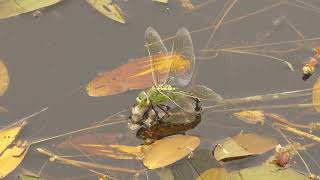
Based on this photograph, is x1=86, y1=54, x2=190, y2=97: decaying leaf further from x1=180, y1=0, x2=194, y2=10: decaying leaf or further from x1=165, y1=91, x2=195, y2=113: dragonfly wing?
x1=180, y1=0, x2=194, y2=10: decaying leaf

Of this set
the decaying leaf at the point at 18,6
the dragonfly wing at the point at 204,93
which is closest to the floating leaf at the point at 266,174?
the dragonfly wing at the point at 204,93

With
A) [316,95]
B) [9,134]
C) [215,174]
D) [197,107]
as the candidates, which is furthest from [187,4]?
[9,134]

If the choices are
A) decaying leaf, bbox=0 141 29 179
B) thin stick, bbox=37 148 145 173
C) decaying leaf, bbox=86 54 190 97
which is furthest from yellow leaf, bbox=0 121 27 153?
decaying leaf, bbox=86 54 190 97

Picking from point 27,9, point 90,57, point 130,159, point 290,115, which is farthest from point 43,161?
Result: point 290,115

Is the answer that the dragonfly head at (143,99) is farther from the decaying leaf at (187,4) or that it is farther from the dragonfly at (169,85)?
the decaying leaf at (187,4)

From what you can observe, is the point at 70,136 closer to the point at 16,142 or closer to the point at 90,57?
the point at 16,142

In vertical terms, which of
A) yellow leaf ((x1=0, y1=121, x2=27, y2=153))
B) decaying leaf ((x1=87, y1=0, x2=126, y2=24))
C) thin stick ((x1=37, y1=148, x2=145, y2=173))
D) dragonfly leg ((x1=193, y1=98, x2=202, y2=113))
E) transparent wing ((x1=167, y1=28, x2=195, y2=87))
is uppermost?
decaying leaf ((x1=87, y1=0, x2=126, y2=24))

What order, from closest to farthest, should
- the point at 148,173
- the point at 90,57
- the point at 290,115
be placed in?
the point at 148,173 < the point at 290,115 < the point at 90,57
